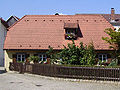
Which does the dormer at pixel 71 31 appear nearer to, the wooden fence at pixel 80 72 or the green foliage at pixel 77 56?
the green foliage at pixel 77 56

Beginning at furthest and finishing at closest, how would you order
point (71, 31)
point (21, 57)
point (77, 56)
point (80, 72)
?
1. point (71, 31)
2. point (21, 57)
3. point (77, 56)
4. point (80, 72)

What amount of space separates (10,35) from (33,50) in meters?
4.21

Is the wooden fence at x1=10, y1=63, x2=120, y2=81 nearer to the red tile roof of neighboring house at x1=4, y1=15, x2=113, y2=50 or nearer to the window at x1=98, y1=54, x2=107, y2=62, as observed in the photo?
the red tile roof of neighboring house at x1=4, y1=15, x2=113, y2=50

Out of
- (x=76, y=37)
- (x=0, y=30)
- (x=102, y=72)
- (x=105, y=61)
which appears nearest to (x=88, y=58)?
(x=102, y=72)

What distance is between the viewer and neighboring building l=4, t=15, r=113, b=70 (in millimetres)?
26359

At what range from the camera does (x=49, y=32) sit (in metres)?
28.6

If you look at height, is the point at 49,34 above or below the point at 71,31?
below

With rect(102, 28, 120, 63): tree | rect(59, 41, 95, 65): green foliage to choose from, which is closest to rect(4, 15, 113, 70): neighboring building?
rect(102, 28, 120, 63): tree

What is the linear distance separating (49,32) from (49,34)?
0.43 m

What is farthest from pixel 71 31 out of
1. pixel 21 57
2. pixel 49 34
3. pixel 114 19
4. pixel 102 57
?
pixel 114 19

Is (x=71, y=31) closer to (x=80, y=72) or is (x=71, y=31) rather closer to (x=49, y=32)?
(x=49, y=32)

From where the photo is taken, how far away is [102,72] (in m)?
17.0

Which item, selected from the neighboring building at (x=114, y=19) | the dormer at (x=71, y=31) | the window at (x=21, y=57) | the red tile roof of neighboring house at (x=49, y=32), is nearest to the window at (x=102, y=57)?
the red tile roof of neighboring house at (x=49, y=32)

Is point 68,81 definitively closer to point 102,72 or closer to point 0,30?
point 102,72
